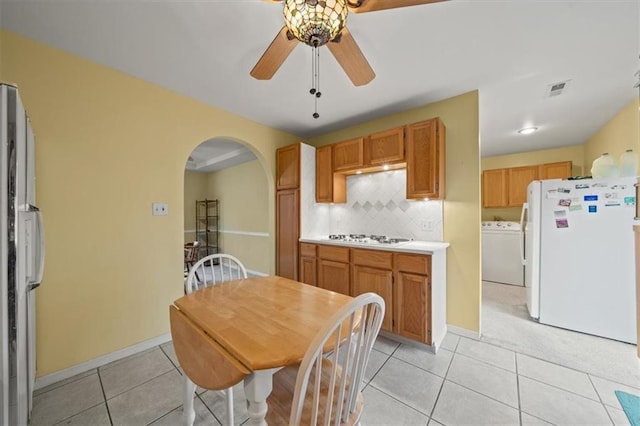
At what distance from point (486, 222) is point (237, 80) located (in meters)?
4.84

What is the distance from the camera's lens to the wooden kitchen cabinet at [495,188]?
177 inches

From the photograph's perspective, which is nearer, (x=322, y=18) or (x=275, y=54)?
(x=322, y=18)

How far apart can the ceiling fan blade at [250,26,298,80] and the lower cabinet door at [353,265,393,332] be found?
194 centimetres

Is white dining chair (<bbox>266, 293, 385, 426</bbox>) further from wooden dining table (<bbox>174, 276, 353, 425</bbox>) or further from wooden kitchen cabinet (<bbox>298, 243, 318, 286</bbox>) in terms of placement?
wooden kitchen cabinet (<bbox>298, 243, 318, 286</bbox>)

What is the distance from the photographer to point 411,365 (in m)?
1.95

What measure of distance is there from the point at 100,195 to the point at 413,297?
286cm

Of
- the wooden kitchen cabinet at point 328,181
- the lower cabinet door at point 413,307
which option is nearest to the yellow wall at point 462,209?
the lower cabinet door at point 413,307

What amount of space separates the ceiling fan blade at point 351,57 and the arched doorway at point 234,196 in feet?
9.57

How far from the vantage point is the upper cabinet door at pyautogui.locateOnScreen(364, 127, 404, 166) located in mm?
2523

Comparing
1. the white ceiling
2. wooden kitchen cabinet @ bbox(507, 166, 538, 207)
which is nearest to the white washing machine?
wooden kitchen cabinet @ bbox(507, 166, 538, 207)

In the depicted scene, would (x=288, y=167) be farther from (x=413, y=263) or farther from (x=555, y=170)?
(x=555, y=170)

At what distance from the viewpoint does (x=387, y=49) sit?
1770 millimetres

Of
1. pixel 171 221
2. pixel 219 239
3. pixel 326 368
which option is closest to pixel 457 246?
pixel 326 368

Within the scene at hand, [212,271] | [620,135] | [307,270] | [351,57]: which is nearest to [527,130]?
[620,135]
